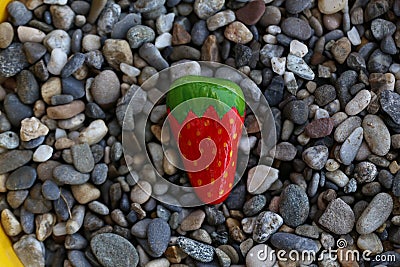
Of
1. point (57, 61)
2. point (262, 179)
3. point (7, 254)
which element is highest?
point (57, 61)

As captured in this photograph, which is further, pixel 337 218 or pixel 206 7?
pixel 206 7

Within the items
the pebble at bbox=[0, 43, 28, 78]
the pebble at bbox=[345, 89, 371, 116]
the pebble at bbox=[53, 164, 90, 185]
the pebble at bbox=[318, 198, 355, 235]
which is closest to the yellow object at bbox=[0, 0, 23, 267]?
the pebble at bbox=[53, 164, 90, 185]

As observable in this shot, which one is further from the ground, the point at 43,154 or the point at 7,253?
the point at 43,154

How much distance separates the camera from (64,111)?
1.03 m

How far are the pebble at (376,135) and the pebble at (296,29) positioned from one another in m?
0.18

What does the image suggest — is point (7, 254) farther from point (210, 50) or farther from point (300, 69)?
point (300, 69)

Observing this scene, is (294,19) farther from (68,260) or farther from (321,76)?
(68,260)

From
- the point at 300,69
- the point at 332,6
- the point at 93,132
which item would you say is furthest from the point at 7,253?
the point at 332,6

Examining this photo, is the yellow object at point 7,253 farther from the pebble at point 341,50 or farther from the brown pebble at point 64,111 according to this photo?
the pebble at point 341,50

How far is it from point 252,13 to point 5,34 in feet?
1.43

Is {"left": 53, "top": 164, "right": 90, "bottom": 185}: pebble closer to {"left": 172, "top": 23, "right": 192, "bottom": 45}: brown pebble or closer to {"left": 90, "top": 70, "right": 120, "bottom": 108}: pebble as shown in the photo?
{"left": 90, "top": 70, "right": 120, "bottom": 108}: pebble

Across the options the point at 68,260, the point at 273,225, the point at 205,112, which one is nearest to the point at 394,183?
the point at 273,225

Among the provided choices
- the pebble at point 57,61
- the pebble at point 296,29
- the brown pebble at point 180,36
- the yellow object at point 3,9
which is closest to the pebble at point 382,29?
the pebble at point 296,29

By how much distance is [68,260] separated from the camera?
999mm
